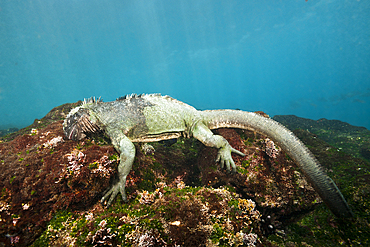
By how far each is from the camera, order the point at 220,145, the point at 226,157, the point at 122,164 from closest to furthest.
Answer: the point at 122,164 → the point at 226,157 → the point at 220,145

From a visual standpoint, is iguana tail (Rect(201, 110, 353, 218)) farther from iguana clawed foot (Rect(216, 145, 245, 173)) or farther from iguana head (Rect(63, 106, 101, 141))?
iguana head (Rect(63, 106, 101, 141))

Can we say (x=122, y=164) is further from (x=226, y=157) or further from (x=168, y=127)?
(x=226, y=157)

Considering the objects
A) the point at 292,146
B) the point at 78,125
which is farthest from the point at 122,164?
the point at 292,146

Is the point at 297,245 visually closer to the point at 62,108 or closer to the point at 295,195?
the point at 295,195

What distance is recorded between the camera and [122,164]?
141 inches

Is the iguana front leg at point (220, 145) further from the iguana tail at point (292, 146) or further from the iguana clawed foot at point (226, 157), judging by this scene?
the iguana tail at point (292, 146)

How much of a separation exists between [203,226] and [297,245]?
177 centimetres

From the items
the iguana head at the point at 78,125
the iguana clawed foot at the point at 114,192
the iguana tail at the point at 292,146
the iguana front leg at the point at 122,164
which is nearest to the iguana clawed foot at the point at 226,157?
the iguana tail at the point at 292,146

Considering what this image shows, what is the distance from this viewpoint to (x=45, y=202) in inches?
113

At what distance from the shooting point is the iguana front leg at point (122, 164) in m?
3.35

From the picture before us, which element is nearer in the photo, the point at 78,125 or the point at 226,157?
the point at 78,125

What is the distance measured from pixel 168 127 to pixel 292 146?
350 centimetres

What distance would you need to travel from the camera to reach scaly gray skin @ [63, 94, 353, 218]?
346cm

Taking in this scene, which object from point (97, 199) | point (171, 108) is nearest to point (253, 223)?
point (97, 199)
